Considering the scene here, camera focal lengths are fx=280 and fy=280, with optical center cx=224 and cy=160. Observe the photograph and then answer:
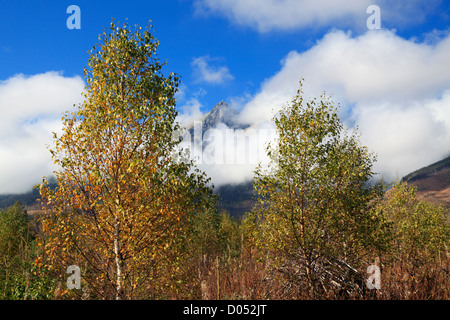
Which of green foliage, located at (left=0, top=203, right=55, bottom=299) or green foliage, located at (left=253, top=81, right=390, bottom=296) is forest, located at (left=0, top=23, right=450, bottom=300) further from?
green foliage, located at (left=0, top=203, right=55, bottom=299)

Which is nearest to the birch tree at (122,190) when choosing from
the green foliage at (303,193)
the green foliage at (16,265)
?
the green foliage at (303,193)

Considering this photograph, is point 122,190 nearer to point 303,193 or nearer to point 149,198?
point 149,198

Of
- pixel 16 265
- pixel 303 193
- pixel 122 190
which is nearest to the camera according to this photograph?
pixel 122 190

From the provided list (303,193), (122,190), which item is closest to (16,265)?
(122,190)

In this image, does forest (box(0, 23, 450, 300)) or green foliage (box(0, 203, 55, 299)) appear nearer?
forest (box(0, 23, 450, 300))

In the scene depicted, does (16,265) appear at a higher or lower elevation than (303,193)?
lower

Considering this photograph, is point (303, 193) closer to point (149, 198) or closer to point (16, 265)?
point (149, 198)

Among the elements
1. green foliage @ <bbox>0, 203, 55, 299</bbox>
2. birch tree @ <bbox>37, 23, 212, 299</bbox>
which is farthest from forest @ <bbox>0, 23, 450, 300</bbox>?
green foliage @ <bbox>0, 203, 55, 299</bbox>

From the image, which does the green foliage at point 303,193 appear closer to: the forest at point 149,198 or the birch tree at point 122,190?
the forest at point 149,198

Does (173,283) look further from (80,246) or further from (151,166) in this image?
(151,166)

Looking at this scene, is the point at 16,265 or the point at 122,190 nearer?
the point at 122,190

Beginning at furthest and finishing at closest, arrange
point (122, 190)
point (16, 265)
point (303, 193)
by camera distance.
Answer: point (16, 265) → point (303, 193) → point (122, 190)
